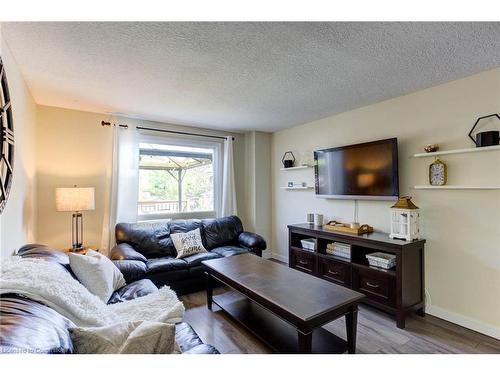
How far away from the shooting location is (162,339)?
1018mm

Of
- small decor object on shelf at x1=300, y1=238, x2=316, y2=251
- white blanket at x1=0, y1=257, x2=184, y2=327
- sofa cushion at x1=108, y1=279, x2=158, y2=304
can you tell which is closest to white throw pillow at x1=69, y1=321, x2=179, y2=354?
white blanket at x1=0, y1=257, x2=184, y2=327

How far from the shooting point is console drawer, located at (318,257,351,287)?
9.27ft

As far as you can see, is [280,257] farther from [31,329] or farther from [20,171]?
[31,329]

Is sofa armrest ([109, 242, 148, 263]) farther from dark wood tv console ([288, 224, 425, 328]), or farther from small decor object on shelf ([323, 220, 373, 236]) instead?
small decor object on shelf ([323, 220, 373, 236])

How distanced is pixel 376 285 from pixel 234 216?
2292mm

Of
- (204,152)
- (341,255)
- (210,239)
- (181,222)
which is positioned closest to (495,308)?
(341,255)

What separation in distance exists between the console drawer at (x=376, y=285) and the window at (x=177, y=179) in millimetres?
2547

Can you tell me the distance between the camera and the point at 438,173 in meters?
2.47

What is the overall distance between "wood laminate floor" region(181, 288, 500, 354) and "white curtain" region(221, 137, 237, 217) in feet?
6.40

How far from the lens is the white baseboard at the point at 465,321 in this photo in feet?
7.06

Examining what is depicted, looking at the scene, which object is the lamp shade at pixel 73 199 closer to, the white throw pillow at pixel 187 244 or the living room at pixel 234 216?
the living room at pixel 234 216

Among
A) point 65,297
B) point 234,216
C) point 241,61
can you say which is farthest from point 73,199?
point 241,61

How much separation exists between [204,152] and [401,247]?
323 cm
